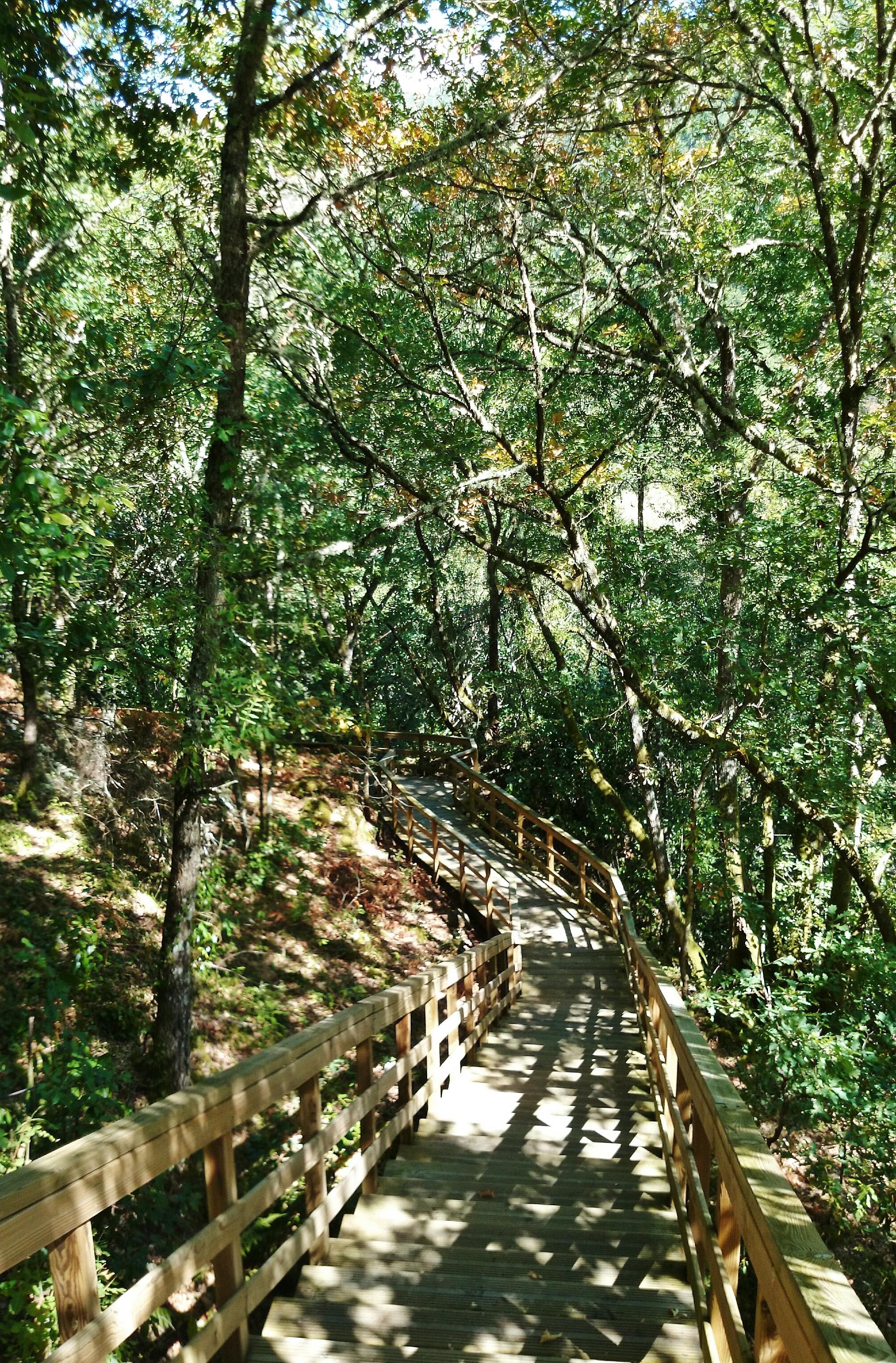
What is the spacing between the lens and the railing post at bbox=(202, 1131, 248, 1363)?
9.21 ft

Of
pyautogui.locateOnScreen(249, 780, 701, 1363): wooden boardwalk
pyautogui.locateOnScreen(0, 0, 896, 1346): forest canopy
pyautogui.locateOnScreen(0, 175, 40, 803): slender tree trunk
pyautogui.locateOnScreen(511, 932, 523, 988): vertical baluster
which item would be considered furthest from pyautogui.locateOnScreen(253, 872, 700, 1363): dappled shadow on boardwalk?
pyautogui.locateOnScreen(0, 175, 40, 803): slender tree trunk

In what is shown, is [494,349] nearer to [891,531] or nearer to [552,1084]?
[891,531]

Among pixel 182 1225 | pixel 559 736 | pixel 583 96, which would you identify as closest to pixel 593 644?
pixel 559 736

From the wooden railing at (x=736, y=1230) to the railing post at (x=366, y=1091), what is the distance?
4.71ft

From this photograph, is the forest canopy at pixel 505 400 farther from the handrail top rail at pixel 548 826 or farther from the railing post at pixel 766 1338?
the railing post at pixel 766 1338

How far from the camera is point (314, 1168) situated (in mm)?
3520

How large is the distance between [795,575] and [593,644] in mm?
11064

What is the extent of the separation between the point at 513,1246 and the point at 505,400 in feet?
49.5

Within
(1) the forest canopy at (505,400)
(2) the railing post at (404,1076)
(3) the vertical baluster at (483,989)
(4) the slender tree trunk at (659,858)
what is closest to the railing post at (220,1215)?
(2) the railing post at (404,1076)

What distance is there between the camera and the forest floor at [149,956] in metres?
6.59

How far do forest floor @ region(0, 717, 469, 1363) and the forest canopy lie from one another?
1.49 ft

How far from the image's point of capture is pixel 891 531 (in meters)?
12.4

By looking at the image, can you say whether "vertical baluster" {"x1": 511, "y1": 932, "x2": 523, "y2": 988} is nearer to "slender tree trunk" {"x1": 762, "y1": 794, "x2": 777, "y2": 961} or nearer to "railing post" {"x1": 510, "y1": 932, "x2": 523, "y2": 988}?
"railing post" {"x1": 510, "y1": 932, "x2": 523, "y2": 988}

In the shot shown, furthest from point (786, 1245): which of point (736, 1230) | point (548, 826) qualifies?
point (548, 826)
